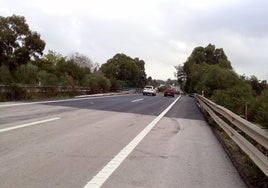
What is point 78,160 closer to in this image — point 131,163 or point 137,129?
point 131,163

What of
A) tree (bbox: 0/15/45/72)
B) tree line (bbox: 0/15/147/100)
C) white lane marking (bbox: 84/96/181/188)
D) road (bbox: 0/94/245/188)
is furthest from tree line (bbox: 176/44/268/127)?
tree (bbox: 0/15/45/72)

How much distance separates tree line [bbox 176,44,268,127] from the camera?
16.4m

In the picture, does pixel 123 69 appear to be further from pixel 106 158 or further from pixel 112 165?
pixel 112 165

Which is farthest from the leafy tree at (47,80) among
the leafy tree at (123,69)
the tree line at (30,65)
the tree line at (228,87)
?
the leafy tree at (123,69)

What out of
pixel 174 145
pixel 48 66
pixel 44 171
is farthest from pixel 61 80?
pixel 44 171

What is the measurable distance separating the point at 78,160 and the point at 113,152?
1270 mm

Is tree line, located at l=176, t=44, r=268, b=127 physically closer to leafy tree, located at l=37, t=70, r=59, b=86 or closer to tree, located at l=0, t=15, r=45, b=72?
leafy tree, located at l=37, t=70, r=59, b=86

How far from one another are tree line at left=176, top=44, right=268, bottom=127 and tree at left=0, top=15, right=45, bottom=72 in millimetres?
23441

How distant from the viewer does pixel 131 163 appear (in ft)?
26.5

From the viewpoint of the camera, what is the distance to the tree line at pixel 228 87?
53.8ft

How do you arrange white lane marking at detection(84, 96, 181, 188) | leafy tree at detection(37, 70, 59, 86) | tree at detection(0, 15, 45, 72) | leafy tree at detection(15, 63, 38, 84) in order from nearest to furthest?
white lane marking at detection(84, 96, 181, 188), leafy tree at detection(15, 63, 38, 84), leafy tree at detection(37, 70, 59, 86), tree at detection(0, 15, 45, 72)

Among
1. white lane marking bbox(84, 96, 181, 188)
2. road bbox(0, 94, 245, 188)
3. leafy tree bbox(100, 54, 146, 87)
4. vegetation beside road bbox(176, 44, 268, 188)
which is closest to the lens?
white lane marking bbox(84, 96, 181, 188)

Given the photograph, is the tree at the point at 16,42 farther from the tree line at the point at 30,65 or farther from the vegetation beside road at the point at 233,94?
the vegetation beside road at the point at 233,94

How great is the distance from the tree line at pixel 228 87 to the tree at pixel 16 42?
76.9ft
